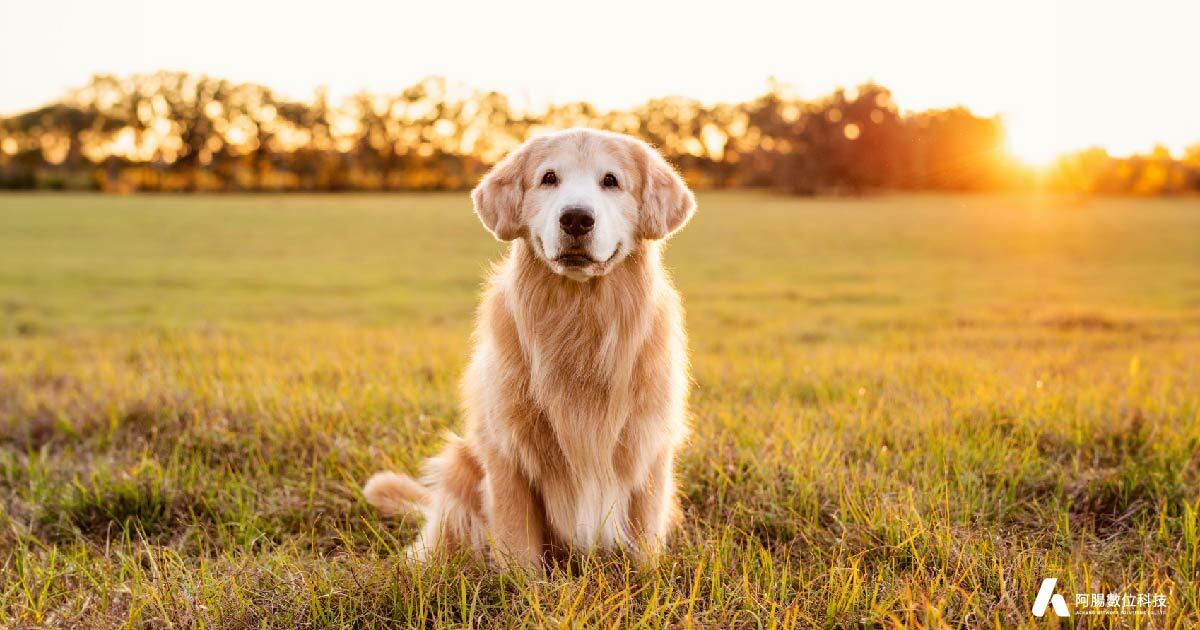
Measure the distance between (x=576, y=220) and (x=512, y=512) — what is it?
114cm

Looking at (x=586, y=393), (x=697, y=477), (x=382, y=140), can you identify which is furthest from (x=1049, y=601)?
(x=382, y=140)

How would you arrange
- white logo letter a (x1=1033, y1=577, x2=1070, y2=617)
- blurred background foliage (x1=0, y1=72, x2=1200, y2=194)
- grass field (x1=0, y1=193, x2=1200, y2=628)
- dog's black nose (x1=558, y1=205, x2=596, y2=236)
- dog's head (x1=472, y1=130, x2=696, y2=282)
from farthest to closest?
blurred background foliage (x1=0, y1=72, x2=1200, y2=194)
dog's head (x1=472, y1=130, x2=696, y2=282)
dog's black nose (x1=558, y1=205, x2=596, y2=236)
grass field (x1=0, y1=193, x2=1200, y2=628)
white logo letter a (x1=1033, y1=577, x2=1070, y2=617)

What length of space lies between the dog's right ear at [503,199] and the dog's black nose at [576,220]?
1.06 ft

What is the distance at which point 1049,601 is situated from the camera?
278cm

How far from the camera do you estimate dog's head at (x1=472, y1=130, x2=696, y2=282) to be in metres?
3.06

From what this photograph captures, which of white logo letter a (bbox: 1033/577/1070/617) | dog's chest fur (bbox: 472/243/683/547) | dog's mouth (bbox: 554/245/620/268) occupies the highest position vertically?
dog's mouth (bbox: 554/245/620/268)

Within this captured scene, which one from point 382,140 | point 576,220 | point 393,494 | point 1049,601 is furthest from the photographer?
point 382,140

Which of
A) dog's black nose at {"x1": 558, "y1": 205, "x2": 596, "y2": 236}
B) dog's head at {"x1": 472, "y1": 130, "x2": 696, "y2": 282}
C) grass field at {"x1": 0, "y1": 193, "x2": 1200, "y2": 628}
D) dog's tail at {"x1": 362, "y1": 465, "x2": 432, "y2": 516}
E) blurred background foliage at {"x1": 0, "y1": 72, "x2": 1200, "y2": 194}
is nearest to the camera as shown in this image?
grass field at {"x1": 0, "y1": 193, "x2": 1200, "y2": 628}

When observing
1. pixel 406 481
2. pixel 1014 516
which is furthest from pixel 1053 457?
pixel 406 481

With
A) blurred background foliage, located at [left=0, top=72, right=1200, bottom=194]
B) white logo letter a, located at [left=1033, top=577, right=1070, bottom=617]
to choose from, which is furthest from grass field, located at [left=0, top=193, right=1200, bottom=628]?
blurred background foliage, located at [left=0, top=72, right=1200, bottom=194]

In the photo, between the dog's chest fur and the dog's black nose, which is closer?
the dog's black nose

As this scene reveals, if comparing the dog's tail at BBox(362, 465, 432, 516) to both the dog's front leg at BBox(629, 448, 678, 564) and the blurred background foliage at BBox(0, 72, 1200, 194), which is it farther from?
the blurred background foliage at BBox(0, 72, 1200, 194)

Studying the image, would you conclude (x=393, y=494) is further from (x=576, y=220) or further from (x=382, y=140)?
(x=382, y=140)

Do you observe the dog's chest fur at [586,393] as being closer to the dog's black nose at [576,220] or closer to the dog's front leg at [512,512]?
the dog's front leg at [512,512]
